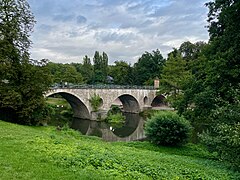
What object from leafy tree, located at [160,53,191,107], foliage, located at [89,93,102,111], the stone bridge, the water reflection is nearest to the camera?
the water reflection

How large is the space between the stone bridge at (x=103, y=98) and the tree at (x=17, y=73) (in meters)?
9.52

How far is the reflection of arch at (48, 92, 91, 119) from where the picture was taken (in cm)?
4097

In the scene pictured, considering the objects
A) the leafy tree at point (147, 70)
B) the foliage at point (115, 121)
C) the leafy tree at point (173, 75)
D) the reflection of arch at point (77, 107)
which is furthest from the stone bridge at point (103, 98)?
the leafy tree at point (147, 70)

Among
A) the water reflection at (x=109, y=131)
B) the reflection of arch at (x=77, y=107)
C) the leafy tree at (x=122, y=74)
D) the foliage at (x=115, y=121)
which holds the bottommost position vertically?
the water reflection at (x=109, y=131)

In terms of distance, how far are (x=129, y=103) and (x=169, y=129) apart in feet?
125

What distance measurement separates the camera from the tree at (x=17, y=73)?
21.0 meters

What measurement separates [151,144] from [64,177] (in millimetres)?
14163

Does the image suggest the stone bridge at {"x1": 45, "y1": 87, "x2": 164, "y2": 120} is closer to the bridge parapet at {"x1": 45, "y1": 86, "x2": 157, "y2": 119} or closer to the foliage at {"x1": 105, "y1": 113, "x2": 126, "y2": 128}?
the bridge parapet at {"x1": 45, "y1": 86, "x2": 157, "y2": 119}

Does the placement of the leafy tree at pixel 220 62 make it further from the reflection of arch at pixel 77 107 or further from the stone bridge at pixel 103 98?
the reflection of arch at pixel 77 107

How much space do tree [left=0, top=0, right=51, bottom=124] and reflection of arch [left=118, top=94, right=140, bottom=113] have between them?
104 feet

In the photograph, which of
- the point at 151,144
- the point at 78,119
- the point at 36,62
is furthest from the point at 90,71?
the point at 151,144

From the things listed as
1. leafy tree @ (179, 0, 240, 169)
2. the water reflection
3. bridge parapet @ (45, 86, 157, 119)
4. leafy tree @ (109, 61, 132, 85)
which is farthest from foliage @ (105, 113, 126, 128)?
leafy tree @ (109, 61, 132, 85)

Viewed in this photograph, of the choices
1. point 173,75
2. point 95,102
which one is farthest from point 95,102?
point 173,75

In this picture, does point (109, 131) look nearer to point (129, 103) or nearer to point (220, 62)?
point (220, 62)
